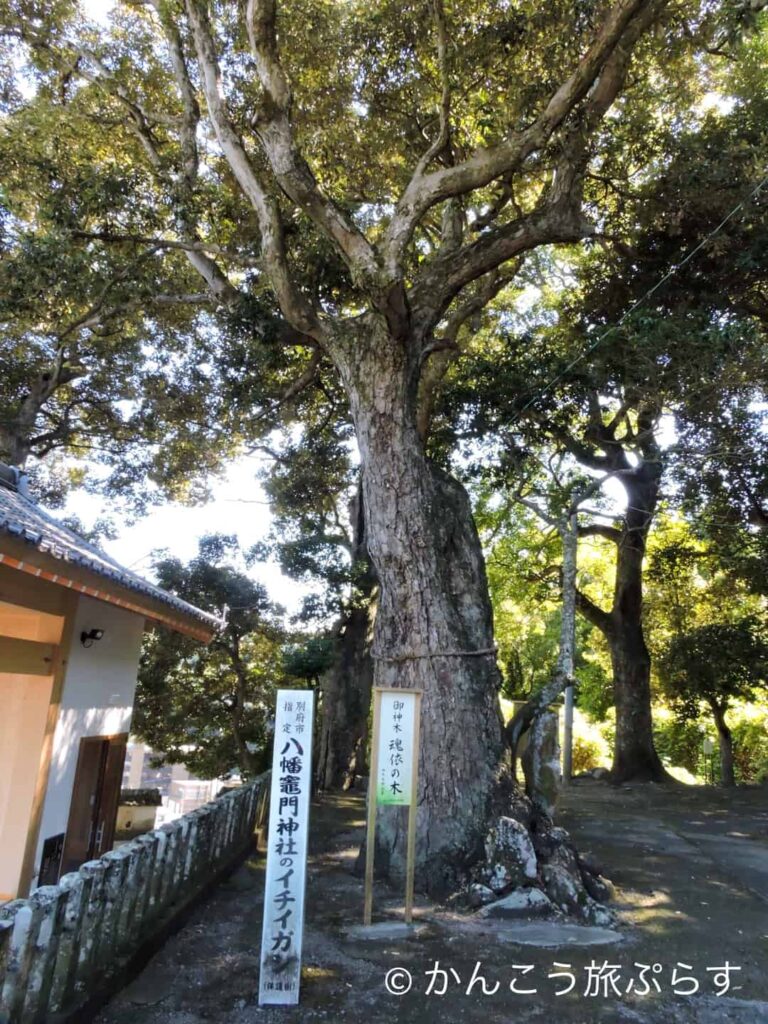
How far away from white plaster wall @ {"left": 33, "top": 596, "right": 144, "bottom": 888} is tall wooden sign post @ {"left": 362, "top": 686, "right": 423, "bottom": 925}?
3087 millimetres

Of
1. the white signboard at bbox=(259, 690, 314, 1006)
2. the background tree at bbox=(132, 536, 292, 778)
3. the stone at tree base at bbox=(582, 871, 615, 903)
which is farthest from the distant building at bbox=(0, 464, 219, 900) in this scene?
the background tree at bbox=(132, 536, 292, 778)

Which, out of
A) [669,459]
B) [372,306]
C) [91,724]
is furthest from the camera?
[669,459]

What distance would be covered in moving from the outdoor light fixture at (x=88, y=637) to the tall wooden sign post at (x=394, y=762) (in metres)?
3.25

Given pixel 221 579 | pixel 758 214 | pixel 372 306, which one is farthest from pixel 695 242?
pixel 221 579

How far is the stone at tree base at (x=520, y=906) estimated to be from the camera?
578cm

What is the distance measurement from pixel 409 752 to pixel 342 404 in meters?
8.98

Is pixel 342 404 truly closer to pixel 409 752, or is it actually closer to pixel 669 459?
pixel 669 459

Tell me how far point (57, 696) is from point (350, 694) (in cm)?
924

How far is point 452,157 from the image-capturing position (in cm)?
982

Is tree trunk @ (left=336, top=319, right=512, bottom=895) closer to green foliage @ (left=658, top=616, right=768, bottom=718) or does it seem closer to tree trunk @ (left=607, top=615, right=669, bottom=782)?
tree trunk @ (left=607, top=615, right=669, bottom=782)

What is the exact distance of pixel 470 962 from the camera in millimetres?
4785

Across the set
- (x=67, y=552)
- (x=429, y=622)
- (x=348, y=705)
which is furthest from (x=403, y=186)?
(x=348, y=705)

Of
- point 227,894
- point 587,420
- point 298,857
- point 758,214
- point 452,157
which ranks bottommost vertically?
point 227,894

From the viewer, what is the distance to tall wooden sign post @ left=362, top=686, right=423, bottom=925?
5699mm
